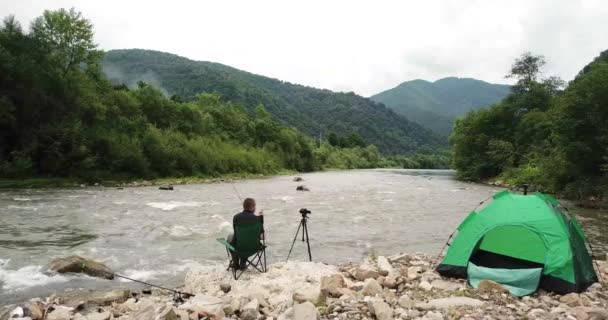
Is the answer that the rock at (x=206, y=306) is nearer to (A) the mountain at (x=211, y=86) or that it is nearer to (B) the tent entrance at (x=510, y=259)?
(B) the tent entrance at (x=510, y=259)

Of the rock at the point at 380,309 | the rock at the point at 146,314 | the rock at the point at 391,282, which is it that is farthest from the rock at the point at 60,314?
the rock at the point at 391,282

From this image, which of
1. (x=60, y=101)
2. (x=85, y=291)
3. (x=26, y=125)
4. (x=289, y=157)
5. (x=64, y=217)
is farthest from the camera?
A: (x=289, y=157)

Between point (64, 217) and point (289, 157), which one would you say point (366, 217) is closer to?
point (64, 217)

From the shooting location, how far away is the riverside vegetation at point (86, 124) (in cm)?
3356

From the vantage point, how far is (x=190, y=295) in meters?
7.46

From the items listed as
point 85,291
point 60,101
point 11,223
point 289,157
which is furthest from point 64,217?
point 289,157

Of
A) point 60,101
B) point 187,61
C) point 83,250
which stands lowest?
point 83,250

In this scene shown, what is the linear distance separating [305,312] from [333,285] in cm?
153

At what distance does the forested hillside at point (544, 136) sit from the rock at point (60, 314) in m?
25.1

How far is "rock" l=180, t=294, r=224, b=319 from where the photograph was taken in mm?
6105

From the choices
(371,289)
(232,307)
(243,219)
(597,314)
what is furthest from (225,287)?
(597,314)

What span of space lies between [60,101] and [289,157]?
48671mm

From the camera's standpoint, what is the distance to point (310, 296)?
659 centimetres

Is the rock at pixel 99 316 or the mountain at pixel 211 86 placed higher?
the mountain at pixel 211 86
